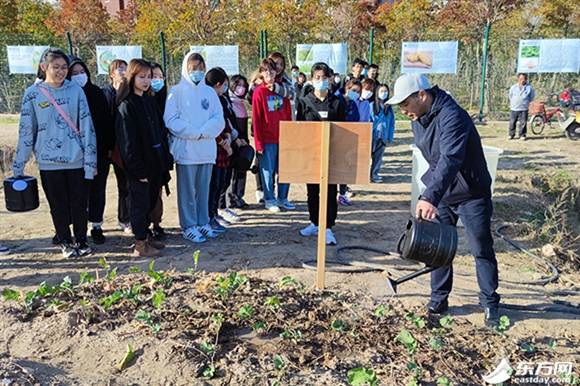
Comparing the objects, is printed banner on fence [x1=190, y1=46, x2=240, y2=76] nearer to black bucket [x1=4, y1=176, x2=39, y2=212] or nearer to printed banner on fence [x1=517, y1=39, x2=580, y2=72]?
printed banner on fence [x1=517, y1=39, x2=580, y2=72]

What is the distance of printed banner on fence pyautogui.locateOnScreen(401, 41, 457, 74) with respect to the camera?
14.6 m

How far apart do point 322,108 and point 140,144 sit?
1855 mm

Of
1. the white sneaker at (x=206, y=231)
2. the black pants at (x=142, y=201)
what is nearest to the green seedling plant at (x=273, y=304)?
the black pants at (x=142, y=201)

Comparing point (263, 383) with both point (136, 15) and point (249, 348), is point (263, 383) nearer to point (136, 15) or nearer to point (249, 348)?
point (249, 348)

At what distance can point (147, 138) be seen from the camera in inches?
191

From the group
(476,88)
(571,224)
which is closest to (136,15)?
(476,88)

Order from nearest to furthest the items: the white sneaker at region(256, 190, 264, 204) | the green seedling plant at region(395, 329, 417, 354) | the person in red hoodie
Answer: the green seedling plant at region(395, 329, 417, 354), the person in red hoodie, the white sneaker at region(256, 190, 264, 204)

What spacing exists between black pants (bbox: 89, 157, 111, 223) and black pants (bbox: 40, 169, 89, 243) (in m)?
0.40

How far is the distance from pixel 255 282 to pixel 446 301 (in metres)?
1.48

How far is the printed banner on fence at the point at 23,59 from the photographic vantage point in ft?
53.3

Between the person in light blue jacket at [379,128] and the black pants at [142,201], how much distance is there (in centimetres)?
400

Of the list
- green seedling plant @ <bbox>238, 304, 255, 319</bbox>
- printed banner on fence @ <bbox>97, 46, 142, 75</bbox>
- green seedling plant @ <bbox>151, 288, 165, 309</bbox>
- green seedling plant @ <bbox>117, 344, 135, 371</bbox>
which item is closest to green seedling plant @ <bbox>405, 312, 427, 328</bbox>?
green seedling plant @ <bbox>238, 304, 255, 319</bbox>

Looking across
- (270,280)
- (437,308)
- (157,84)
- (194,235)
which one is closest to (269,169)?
(194,235)

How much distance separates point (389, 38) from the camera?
17609mm
